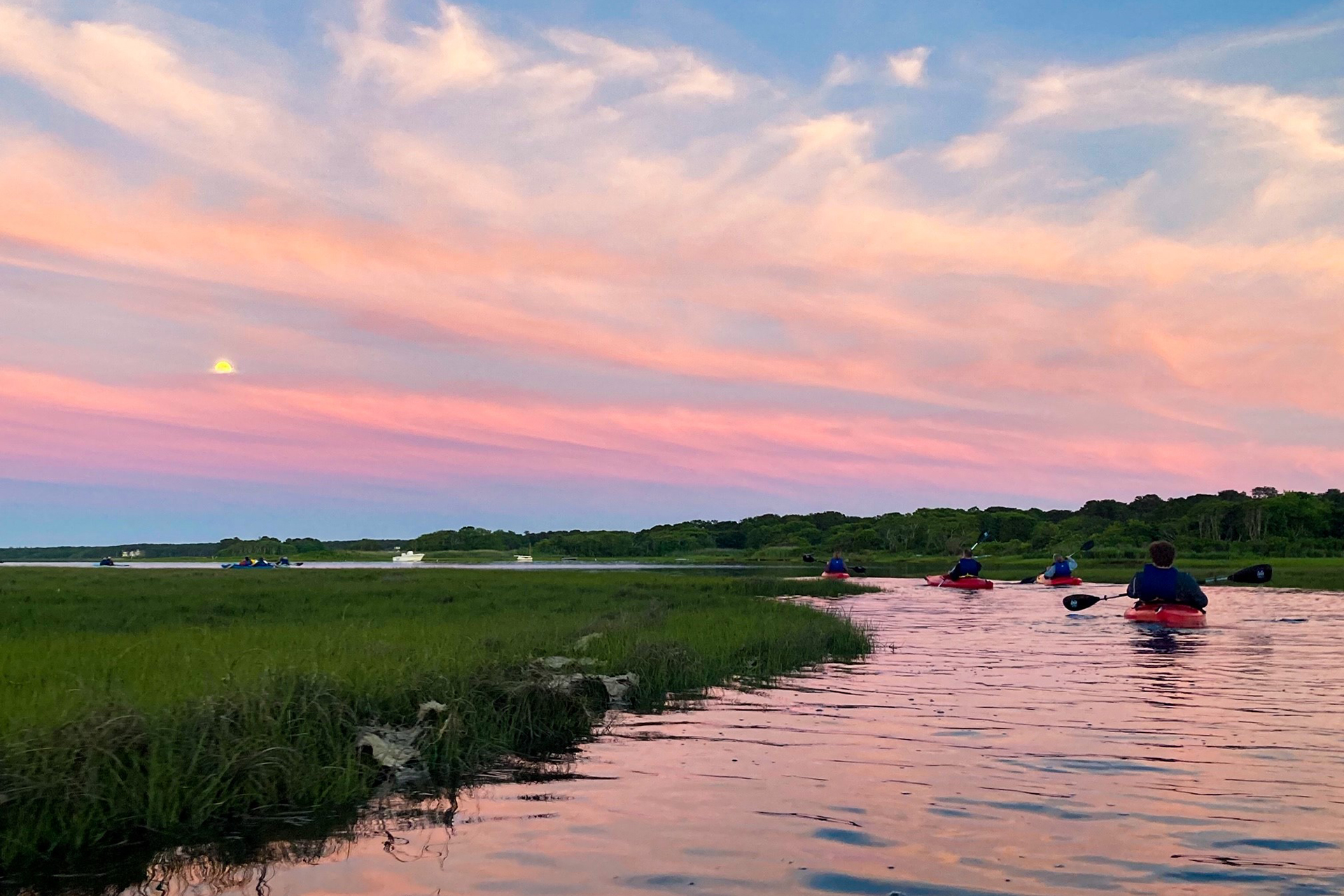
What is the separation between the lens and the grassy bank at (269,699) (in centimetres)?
844

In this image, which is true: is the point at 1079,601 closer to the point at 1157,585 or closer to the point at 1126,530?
the point at 1157,585

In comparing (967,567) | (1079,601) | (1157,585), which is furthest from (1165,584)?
(967,567)

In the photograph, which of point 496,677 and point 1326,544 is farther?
point 1326,544

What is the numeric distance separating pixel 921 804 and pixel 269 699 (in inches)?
276

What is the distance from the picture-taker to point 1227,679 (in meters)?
18.0

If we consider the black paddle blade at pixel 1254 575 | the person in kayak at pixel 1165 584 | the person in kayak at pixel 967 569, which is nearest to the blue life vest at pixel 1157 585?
the person in kayak at pixel 1165 584

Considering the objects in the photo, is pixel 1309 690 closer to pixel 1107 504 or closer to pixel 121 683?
pixel 121 683

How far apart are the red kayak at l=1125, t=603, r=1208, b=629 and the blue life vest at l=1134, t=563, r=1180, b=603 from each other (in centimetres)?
25

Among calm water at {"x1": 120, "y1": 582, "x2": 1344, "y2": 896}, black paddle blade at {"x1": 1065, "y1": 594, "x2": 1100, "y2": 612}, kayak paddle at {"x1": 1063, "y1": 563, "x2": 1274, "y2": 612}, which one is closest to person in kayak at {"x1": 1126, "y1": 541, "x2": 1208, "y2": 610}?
kayak paddle at {"x1": 1063, "y1": 563, "x2": 1274, "y2": 612}

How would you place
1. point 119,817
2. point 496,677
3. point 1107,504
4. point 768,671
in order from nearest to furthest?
point 119,817 → point 496,677 → point 768,671 → point 1107,504

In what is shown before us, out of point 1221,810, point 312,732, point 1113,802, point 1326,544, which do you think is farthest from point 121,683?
point 1326,544

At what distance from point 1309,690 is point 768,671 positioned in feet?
31.4

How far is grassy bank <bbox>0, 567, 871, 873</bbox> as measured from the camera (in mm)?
8438

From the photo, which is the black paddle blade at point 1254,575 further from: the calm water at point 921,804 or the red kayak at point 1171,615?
the calm water at point 921,804
